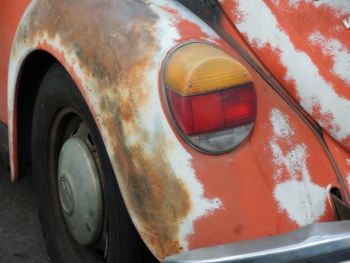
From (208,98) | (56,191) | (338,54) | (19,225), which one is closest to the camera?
(208,98)

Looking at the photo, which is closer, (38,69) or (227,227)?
(227,227)

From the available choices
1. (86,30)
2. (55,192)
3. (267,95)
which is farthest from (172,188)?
(55,192)

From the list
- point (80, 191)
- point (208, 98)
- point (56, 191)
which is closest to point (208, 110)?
point (208, 98)

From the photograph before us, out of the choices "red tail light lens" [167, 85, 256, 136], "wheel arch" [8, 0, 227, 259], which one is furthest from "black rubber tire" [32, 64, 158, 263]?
"red tail light lens" [167, 85, 256, 136]

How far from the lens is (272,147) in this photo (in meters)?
1.63

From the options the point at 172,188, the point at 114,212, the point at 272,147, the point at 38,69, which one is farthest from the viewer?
the point at 38,69

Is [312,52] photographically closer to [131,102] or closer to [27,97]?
[131,102]

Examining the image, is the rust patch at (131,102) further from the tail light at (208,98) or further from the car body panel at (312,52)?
the car body panel at (312,52)

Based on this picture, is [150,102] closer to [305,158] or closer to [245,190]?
[245,190]

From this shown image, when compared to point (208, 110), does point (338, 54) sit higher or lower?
higher

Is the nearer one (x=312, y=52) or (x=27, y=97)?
(x=312, y=52)

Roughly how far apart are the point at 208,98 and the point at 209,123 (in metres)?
0.06

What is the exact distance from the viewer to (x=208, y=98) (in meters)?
1.52

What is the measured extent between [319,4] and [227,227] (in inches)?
26.0
